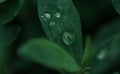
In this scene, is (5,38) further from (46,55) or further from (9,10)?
(46,55)

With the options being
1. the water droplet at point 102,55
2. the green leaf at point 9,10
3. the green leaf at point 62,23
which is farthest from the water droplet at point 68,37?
the water droplet at point 102,55

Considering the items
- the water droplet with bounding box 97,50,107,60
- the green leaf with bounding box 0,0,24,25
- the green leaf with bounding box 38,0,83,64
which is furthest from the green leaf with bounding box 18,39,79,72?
the water droplet with bounding box 97,50,107,60

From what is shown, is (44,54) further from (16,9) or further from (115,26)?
(115,26)

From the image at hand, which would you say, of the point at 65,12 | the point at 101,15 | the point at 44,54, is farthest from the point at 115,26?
the point at 44,54

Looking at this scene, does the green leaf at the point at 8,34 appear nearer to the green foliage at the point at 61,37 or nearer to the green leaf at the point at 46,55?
the green foliage at the point at 61,37

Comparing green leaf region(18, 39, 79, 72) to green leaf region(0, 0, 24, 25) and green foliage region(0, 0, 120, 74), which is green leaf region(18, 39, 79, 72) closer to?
green foliage region(0, 0, 120, 74)
